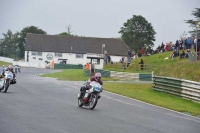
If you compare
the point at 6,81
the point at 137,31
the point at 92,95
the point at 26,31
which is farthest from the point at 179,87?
the point at 26,31

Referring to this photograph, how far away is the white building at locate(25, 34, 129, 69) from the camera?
11194 centimetres

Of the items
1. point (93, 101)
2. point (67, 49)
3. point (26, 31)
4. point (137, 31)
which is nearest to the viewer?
point (93, 101)

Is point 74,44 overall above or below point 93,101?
above

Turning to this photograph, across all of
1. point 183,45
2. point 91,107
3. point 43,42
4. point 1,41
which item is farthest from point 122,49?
point 91,107

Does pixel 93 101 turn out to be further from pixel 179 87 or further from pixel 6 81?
pixel 179 87

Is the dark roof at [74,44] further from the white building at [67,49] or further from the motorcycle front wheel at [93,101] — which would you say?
the motorcycle front wheel at [93,101]

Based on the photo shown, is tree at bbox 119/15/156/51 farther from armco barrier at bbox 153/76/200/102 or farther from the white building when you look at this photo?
armco barrier at bbox 153/76/200/102

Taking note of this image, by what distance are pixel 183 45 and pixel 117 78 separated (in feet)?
23.8

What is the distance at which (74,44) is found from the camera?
115 m

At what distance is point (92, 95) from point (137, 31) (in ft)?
340

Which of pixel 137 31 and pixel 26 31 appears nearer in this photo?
pixel 137 31

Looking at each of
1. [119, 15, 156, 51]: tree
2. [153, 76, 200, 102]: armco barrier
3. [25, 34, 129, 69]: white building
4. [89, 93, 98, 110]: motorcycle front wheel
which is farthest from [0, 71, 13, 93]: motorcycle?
[119, 15, 156, 51]: tree

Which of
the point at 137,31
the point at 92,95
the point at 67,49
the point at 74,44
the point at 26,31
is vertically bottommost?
the point at 92,95

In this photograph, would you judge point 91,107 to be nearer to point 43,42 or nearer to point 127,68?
point 127,68
